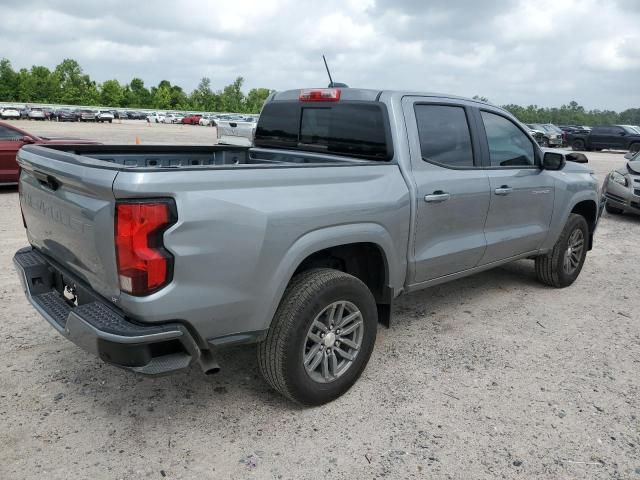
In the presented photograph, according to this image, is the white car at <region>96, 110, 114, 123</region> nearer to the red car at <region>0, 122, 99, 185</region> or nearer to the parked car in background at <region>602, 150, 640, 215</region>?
the red car at <region>0, 122, 99, 185</region>

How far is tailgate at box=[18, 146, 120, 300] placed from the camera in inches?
92.0

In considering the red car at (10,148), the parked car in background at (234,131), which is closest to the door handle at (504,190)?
the red car at (10,148)

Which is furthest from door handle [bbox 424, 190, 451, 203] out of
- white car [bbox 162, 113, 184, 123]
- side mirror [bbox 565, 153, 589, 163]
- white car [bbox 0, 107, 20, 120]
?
white car [bbox 162, 113, 184, 123]

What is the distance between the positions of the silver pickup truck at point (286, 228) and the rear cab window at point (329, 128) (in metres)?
0.01

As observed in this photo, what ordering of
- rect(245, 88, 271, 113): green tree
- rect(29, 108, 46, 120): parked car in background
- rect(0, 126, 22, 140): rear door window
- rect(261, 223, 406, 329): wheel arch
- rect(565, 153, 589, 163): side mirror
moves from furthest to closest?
rect(245, 88, 271, 113): green tree, rect(29, 108, 46, 120): parked car in background, rect(0, 126, 22, 140): rear door window, rect(565, 153, 589, 163): side mirror, rect(261, 223, 406, 329): wheel arch

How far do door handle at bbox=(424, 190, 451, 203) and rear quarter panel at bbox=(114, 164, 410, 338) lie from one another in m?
0.52

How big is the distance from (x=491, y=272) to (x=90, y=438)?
4570 millimetres

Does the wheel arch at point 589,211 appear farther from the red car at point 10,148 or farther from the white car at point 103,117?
the white car at point 103,117

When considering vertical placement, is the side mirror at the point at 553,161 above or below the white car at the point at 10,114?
above

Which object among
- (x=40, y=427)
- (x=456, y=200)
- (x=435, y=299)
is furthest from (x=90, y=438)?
(x=435, y=299)

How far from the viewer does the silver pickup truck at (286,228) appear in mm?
2330

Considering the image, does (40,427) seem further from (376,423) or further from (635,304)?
(635,304)

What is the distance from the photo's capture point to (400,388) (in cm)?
336

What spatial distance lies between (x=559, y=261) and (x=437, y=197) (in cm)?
234
